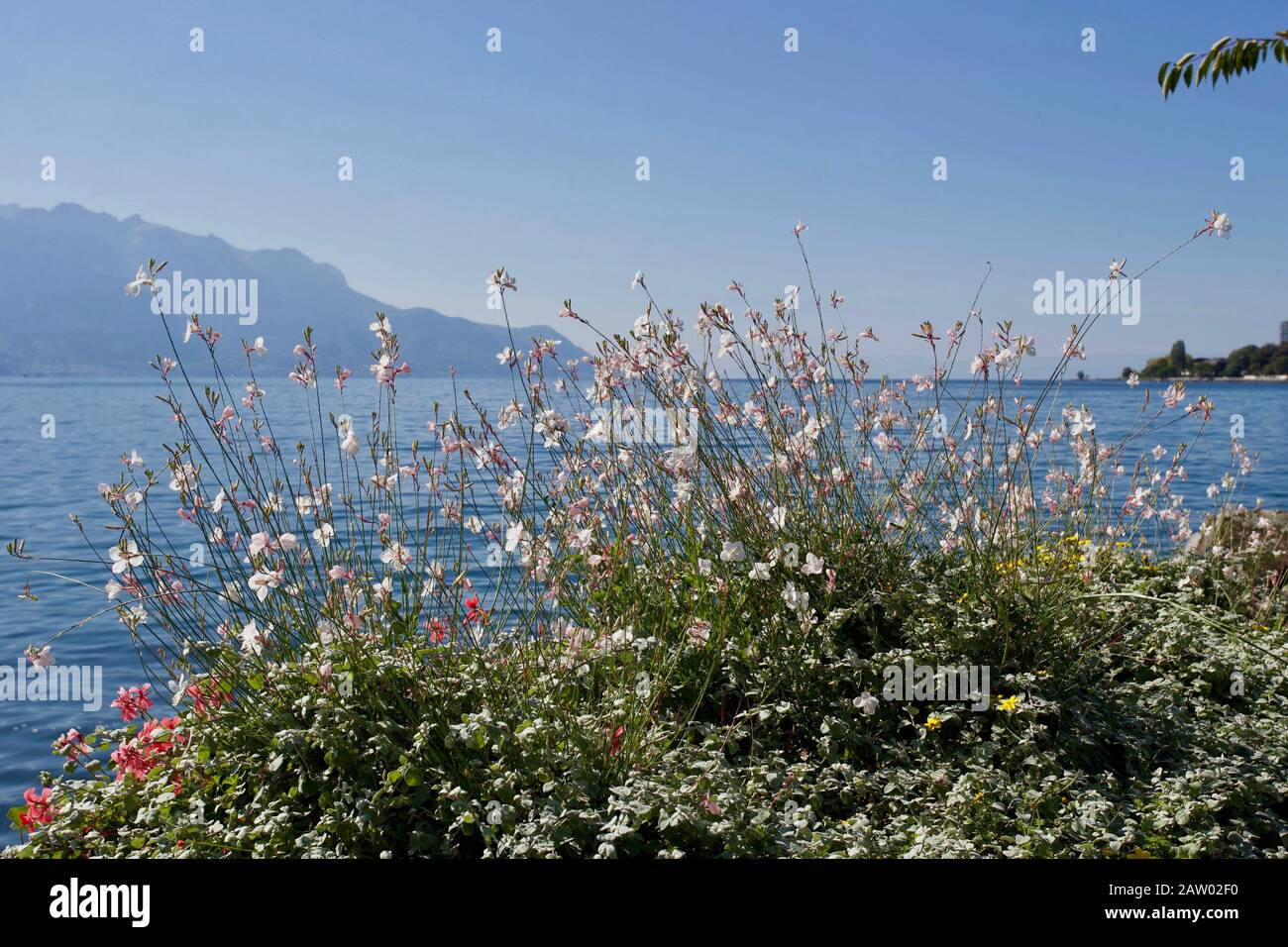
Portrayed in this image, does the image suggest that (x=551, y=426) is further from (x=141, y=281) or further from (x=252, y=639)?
(x=141, y=281)

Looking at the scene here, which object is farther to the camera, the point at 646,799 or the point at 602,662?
the point at 602,662

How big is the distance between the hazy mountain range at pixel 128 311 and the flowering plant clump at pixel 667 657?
106 ft

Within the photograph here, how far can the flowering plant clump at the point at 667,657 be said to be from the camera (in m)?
2.70

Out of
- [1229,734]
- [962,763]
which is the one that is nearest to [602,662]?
[962,763]

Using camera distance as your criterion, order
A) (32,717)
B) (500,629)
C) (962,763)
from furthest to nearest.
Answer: (32,717), (500,629), (962,763)

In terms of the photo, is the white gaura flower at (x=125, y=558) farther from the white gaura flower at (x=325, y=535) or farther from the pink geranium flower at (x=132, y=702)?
the pink geranium flower at (x=132, y=702)

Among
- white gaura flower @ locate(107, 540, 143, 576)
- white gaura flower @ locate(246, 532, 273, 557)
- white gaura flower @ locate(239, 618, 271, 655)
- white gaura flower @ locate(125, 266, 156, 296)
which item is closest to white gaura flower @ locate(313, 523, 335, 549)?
white gaura flower @ locate(246, 532, 273, 557)

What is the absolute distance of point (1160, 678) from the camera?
13.0ft

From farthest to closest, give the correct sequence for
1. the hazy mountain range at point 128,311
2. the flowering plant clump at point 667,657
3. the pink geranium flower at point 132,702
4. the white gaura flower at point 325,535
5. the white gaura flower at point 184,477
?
the hazy mountain range at point 128,311 → the pink geranium flower at point 132,702 → the white gaura flower at point 325,535 → the white gaura flower at point 184,477 → the flowering plant clump at point 667,657

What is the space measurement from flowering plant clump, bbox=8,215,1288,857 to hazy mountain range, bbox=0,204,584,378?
32.4m

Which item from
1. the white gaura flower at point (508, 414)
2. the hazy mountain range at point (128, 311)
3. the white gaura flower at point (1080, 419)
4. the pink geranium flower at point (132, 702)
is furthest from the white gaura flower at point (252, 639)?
the hazy mountain range at point (128, 311)

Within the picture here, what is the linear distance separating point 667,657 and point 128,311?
412 ft
